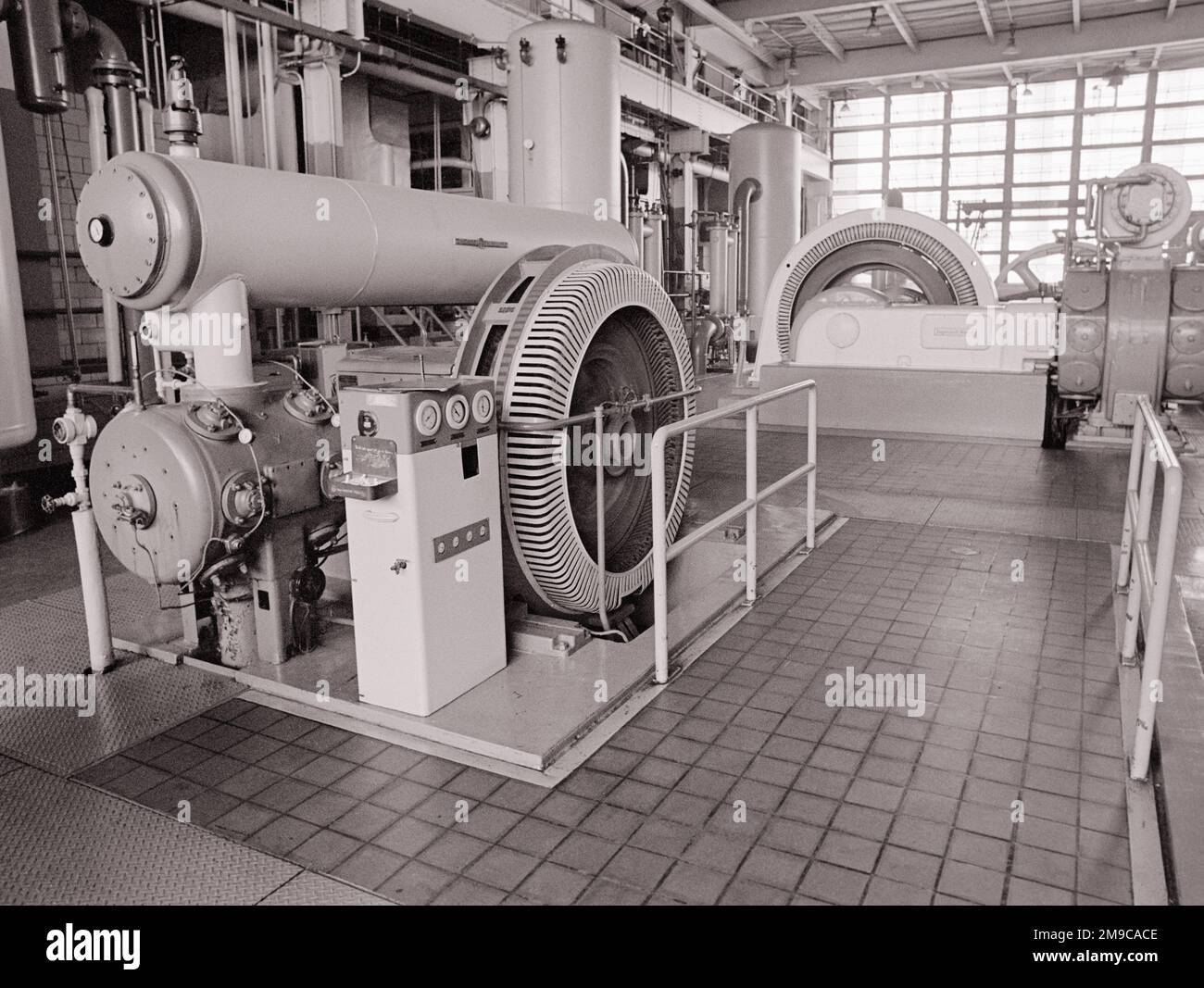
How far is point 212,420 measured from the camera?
3066 mm

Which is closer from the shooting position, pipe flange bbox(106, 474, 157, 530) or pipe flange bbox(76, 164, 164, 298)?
pipe flange bbox(76, 164, 164, 298)

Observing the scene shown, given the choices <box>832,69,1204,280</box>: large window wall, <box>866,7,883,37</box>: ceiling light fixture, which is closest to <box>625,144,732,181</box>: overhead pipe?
<box>866,7,883,37</box>: ceiling light fixture

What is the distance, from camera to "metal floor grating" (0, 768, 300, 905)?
7.26ft

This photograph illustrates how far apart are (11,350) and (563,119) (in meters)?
3.28

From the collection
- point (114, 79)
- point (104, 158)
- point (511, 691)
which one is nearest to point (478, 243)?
point (511, 691)

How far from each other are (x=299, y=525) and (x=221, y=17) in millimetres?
4656

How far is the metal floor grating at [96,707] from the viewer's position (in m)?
2.91

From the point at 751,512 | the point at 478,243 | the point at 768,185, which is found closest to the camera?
the point at 478,243

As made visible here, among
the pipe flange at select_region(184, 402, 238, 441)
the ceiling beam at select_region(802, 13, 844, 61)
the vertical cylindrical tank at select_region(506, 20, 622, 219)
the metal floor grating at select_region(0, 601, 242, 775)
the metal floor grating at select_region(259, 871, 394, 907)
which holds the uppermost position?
the ceiling beam at select_region(802, 13, 844, 61)

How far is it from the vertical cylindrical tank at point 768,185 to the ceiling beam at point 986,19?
3.20 metres

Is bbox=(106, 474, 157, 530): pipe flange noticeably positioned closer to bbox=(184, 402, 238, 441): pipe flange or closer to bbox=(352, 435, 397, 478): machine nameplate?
bbox=(184, 402, 238, 441): pipe flange

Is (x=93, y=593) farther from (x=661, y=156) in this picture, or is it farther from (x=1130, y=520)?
(x=661, y=156)

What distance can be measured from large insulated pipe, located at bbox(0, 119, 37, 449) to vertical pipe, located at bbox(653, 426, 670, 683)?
3.36m
